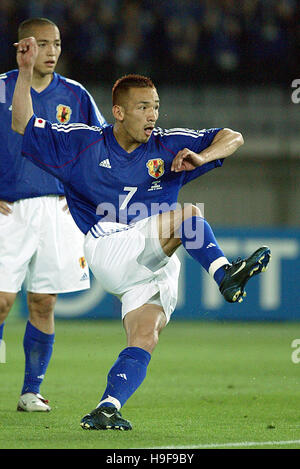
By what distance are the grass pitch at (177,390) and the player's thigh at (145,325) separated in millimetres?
451

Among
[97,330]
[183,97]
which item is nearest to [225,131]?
[97,330]

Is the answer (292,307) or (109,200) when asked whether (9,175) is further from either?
(292,307)

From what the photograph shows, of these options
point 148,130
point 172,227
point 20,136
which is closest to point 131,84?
point 148,130

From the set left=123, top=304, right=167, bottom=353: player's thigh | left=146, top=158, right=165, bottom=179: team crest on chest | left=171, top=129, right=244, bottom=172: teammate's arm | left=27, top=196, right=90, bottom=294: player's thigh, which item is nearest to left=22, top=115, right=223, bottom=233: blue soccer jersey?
left=146, top=158, right=165, bottom=179: team crest on chest

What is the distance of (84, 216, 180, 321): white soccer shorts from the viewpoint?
4781 millimetres

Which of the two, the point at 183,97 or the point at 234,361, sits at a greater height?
the point at 183,97

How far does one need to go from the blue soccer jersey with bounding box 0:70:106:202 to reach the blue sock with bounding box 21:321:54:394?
0.91m

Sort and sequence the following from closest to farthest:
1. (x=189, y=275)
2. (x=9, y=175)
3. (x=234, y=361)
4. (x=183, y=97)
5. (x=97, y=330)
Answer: (x=9, y=175) < (x=234, y=361) < (x=97, y=330) < (x=189, y=275) < (x=183, y=97)

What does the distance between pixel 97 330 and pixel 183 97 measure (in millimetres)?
5452

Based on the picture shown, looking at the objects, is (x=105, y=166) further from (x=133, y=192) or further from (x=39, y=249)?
(x=39, y=249)

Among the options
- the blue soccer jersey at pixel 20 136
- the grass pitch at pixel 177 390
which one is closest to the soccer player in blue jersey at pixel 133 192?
the grass pitch at pixel 177 390

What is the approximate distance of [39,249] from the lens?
5996 mm

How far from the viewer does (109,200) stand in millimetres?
5059

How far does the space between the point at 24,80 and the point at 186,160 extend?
1.04 m
